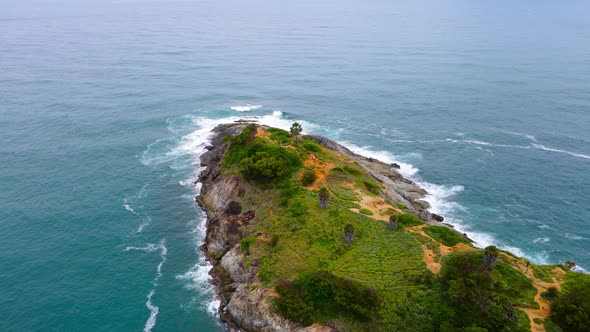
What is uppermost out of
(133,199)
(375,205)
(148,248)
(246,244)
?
(375,205)

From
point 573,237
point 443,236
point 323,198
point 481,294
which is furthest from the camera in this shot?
point 573,237

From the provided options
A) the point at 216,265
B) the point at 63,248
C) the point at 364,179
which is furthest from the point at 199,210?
the point at 364,179

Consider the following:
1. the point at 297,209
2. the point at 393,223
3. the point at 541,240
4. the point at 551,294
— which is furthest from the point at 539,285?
the point at 297,209

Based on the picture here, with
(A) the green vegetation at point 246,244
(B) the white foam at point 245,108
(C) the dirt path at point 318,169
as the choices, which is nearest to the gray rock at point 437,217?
(C) the dirt path at point 318,169

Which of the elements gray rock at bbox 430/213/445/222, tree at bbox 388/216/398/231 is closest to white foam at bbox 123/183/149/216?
tree at bbox 388/216/398/231

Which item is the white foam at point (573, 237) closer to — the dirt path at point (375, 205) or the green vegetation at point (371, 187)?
the dirt path at point (375, 205)

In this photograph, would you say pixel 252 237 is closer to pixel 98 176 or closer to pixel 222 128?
pixel 98 176

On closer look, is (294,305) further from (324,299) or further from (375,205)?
(375,205)
